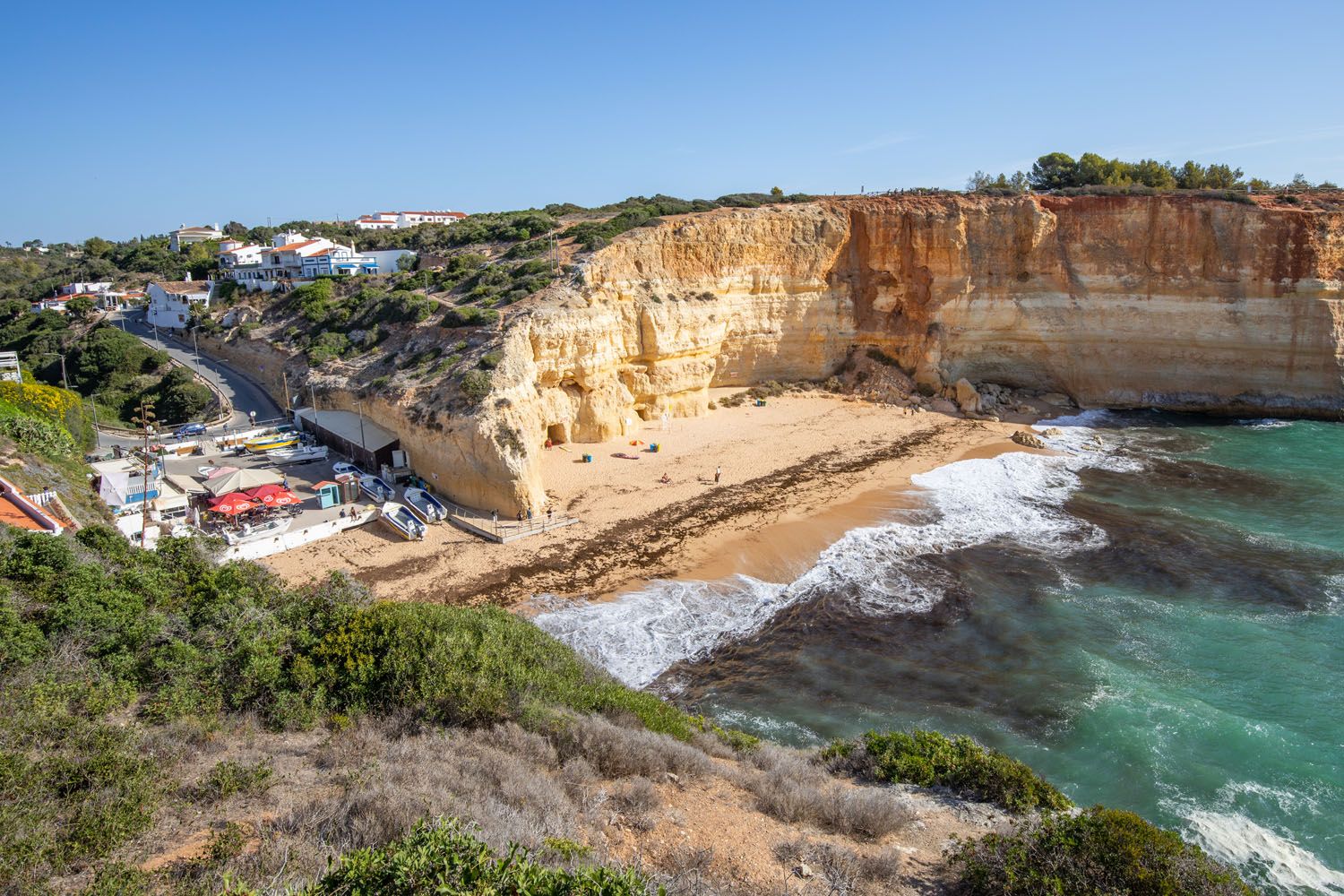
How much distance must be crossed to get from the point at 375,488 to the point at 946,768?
59.9ft

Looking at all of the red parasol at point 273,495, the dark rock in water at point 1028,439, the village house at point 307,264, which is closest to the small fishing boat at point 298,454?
the red parasol at point 273,495

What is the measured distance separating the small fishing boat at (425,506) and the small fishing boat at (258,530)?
10.6 feet

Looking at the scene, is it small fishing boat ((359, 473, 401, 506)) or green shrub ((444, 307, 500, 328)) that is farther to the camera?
green shrub ((444, 307, 500, 328))

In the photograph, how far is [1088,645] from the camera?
15.4m

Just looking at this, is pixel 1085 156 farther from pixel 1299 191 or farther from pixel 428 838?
pixel 428 838

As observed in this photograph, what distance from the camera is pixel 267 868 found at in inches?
220

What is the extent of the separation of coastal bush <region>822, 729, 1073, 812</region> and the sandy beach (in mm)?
8328

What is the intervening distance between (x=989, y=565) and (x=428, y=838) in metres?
17.4

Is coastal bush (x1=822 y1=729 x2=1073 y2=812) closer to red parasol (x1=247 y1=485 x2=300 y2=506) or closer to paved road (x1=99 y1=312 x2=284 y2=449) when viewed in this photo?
red parasol (x1=247 y1=485 x2=300 y2=506)

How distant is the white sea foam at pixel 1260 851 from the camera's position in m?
9.31

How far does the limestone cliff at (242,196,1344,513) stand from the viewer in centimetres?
3130

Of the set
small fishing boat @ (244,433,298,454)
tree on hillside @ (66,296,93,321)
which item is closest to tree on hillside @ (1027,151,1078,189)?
small fishing boat @ (244,433,298,454)

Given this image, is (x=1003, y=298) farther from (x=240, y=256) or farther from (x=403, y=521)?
(x=240, y=256)

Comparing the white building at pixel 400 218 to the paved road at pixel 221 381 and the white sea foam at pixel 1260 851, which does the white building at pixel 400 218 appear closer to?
the paved road at pixel 221 381
